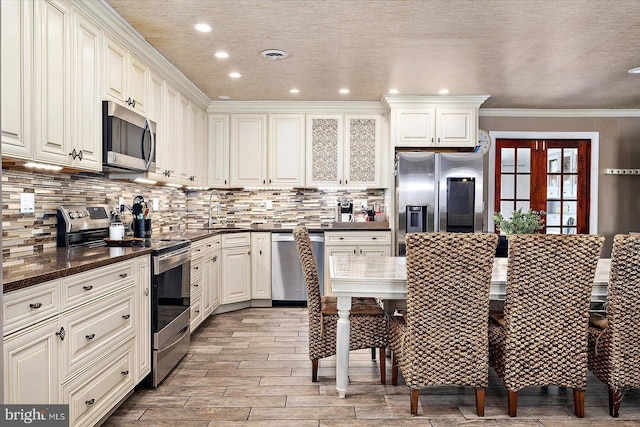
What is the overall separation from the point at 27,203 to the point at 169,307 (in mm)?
1069

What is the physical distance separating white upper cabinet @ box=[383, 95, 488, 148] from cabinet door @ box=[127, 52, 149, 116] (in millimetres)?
2700

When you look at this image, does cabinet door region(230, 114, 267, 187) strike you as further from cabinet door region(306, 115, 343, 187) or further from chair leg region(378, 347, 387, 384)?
chair leg region(378, 347, 387, 384)

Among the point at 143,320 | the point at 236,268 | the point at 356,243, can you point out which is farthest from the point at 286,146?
the point at 143,320

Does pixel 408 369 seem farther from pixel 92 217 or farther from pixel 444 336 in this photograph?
pixel 92 217

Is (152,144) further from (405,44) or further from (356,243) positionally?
(356,243)

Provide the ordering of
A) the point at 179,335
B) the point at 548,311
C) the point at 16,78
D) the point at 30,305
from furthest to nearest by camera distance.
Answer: the point at 179,335, the point at 548,311, the point at 16,78, the point at 30,305

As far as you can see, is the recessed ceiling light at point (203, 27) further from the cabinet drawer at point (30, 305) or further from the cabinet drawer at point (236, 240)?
the cabinet drawer at point (236, 240)

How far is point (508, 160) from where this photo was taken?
595cm

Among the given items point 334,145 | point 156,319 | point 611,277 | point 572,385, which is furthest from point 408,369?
point 334,145

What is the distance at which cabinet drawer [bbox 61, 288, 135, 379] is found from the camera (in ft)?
6.64

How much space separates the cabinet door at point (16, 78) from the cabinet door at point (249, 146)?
3.43 m

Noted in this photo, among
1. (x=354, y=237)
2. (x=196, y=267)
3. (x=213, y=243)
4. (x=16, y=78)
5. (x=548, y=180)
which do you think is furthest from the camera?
(x=548, y=180)

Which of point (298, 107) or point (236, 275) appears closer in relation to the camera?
point (236, 275)

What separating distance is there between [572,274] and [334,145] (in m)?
3.56
